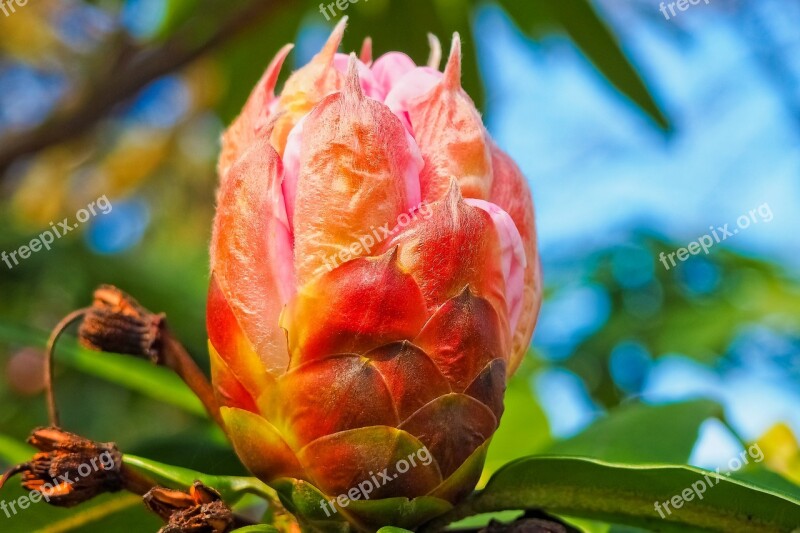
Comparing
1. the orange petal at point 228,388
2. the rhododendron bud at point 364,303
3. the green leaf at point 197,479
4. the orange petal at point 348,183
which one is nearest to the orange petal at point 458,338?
the rhododendron bud at point 364,303

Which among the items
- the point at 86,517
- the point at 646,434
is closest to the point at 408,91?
the point at 86,517

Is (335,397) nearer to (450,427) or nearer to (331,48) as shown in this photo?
(450,427)

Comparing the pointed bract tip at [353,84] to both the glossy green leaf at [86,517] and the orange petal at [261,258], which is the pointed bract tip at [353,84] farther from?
the glossy green leaf at [86,517]

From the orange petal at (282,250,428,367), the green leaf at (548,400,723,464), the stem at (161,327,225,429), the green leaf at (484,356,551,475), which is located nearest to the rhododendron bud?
the orange petal at (282,250,428,367)

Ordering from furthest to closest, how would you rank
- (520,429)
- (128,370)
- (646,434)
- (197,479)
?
(520,429) < (128,370) < (646,434) < (197,479)

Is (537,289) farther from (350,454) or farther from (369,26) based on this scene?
(369,26)

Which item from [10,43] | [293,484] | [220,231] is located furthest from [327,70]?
[10,43]

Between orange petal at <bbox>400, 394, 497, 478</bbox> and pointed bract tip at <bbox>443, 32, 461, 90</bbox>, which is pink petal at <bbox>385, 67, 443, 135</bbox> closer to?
pointed bract tip at <bbox>443, 32, 461, 90</bbox>
